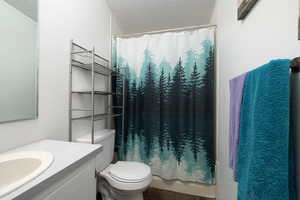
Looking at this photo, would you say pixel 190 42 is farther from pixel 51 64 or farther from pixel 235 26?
pixel 51 64

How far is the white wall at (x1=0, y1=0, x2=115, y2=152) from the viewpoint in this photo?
2.87 feet

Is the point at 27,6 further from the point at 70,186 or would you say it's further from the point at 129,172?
the point at 129,172

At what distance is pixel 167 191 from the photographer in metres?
1.68

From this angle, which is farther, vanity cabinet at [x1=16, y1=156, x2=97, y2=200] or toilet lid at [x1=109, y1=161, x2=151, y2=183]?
toilet lid at [x1=109, y1=161, x2=151, y2=183]

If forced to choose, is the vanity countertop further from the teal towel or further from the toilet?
the teal towel

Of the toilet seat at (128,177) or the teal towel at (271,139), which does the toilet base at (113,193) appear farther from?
the teal towel at (271,139)

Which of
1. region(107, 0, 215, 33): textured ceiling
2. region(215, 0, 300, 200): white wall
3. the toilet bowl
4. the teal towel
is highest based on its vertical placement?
region(107, 0, 215, 33): textured ceiling


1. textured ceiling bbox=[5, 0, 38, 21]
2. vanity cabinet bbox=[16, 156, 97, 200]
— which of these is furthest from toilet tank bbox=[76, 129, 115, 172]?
textured ceiling bbox=[5, 0, 38, 21]

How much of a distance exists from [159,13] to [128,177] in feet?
6.34

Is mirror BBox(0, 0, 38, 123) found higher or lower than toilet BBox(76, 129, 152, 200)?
higher

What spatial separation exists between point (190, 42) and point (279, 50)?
112 centimetres

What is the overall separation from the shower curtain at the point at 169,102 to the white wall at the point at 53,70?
63 cm

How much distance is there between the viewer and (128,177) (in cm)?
119

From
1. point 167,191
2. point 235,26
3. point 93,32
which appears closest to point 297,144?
point 235,26
